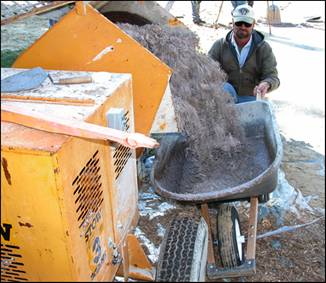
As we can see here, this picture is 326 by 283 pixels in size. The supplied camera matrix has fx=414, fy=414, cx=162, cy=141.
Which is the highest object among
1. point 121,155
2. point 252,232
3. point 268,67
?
point 121,155

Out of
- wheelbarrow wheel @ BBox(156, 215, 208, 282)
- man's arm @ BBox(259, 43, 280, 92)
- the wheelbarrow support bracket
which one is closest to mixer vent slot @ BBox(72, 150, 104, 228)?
wheelbarrow wheel @ BBox(156, 215, 208, 282)

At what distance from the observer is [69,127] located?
1381 millimetres

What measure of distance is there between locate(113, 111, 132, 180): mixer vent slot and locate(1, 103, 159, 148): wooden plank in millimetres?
573

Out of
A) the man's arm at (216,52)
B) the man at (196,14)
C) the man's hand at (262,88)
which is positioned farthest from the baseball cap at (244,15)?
the man at (196,14)

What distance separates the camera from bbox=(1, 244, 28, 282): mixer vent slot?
160 centimetres

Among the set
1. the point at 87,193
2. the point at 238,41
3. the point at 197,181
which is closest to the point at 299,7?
the point at 238,41

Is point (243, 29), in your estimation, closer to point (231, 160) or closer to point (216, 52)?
point (216, 52)

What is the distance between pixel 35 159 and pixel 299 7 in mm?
10739

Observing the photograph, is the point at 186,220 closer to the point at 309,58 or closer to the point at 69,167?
the point at 69,167

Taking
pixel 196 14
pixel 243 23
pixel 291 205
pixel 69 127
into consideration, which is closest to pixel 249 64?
pixel 243 23

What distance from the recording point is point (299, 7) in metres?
10.7

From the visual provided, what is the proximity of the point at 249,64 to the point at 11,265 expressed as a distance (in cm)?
342

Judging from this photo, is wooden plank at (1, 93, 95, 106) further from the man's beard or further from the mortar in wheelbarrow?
the man's beard

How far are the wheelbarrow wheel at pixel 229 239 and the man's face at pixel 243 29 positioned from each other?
2111 mm
